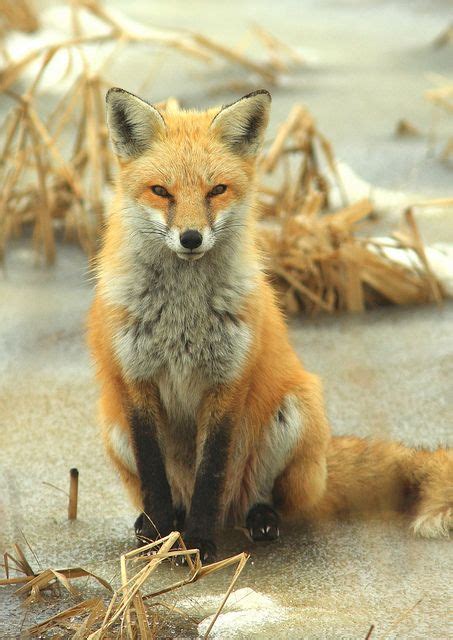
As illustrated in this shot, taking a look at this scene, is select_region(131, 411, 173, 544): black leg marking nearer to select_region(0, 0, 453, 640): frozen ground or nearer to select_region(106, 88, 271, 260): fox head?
select_region(0, 0, 453, 640): frozen ground

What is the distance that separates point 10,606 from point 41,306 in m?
3.12

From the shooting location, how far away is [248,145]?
163 inches

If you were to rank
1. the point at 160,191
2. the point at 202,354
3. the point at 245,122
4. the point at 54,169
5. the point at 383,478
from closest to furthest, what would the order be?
the point at 160,191 → the point at 202,354 → the point at 245,122 → the point at 383,478 → the point at 54,169

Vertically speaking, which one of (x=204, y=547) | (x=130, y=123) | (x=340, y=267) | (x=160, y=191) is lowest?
(x=204, y=547)

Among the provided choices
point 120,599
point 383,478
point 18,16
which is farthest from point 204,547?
point 18,16

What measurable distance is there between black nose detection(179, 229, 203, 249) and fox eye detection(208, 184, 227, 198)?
25 cm

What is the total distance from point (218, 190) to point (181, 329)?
0.55 m

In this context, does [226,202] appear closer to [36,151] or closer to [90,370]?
[90,370]

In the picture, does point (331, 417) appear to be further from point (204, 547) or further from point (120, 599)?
point (120, 599)

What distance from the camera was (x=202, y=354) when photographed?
3.94 metres

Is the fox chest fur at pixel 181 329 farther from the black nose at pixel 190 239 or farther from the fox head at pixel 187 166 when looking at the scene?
the black nose at pixel 190 239

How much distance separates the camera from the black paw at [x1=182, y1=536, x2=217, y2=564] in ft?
12.9

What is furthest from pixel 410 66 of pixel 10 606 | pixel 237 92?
pixel 10 606

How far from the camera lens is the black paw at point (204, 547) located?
3.92 meters
